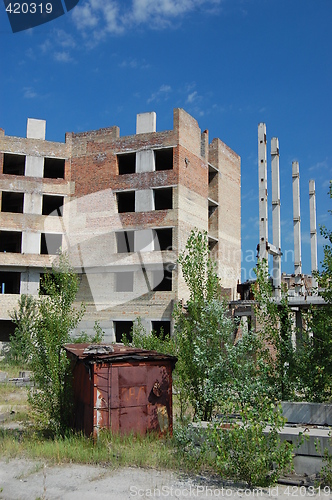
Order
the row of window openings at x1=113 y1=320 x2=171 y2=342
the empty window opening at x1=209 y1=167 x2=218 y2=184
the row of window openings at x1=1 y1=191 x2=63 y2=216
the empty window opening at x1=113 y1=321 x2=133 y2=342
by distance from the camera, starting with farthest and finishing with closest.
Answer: the empty window opening at x1=209 y1=167 x2=218 y2=184 < the row of window openings at x1=1 y1=191 x2=63 y2=216 < the empty window opening at x1=113 y1=321 x2=133 y2=342 < the row of window openings at x1=113 y1=320 x2=171 y2=342

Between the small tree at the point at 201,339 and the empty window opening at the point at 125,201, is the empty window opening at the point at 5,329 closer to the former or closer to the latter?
the empty window opening at the point at 125,201

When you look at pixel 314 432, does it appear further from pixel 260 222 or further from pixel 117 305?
pixel 117 305

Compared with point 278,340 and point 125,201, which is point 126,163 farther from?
point 278,340

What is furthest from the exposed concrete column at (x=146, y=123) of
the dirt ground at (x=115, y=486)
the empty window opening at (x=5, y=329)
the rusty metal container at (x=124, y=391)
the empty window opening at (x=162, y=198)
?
the dirt ground at (x=115, y=486)

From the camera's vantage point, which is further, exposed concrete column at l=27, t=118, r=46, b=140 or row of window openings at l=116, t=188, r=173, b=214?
exposed concrete column at l=27, t=118, r=46, b=140

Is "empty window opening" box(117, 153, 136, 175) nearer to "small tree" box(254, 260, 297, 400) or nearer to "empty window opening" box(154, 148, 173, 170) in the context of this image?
"empty window opening" box(154, 148, 173, 170)

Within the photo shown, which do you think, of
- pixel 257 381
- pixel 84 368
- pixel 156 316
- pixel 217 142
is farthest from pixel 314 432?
pixel 217 142

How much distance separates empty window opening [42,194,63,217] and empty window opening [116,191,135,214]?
3.75 m

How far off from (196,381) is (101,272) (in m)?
18.8

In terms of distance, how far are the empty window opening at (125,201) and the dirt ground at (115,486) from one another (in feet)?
73.0

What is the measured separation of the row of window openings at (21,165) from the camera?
31.4 m

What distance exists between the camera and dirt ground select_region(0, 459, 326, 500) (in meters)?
7.70

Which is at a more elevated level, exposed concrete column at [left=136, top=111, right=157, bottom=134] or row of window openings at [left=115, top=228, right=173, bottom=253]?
exposed concrete column at [left=136, top=111, right=157, bottom=134]

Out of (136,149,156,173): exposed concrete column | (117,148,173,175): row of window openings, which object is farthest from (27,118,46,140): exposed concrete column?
(136,149,156,173): exposed concrete column
